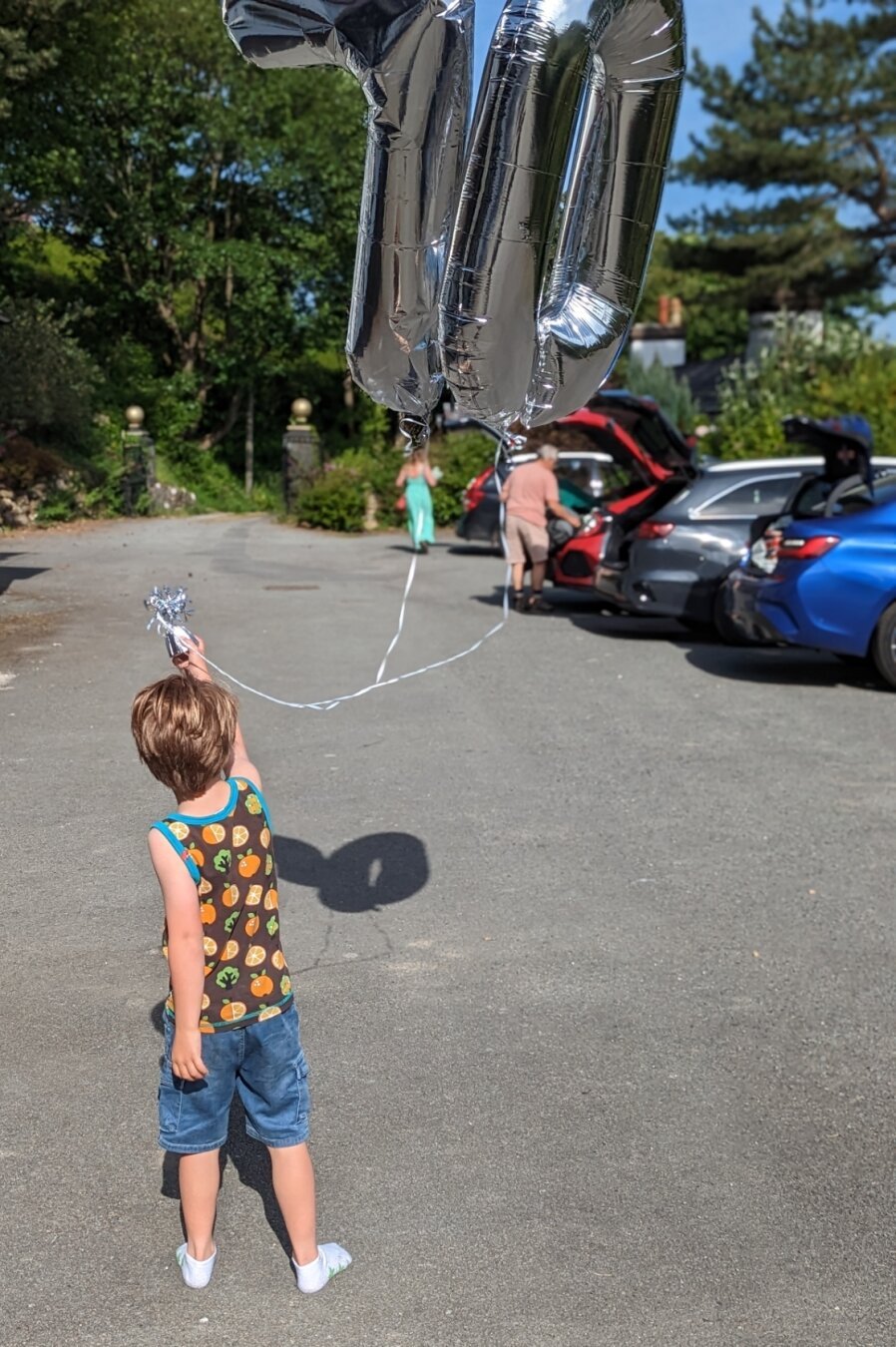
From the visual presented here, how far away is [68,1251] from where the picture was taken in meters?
3.46

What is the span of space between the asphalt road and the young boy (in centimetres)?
23

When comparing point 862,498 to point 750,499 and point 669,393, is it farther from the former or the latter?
point 669,393

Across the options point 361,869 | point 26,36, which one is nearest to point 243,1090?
point 361,869

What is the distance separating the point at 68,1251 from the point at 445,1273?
0.91 m

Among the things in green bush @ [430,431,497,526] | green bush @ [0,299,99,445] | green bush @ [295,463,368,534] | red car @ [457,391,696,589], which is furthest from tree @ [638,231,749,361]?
red car @ [457,391,696,589]

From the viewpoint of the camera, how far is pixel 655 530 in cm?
1348

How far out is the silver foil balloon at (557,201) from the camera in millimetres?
4039

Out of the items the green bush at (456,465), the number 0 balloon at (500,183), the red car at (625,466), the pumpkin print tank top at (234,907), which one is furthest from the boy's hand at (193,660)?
the green bush at (456,465)

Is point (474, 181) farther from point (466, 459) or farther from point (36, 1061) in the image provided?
point (466, 459)

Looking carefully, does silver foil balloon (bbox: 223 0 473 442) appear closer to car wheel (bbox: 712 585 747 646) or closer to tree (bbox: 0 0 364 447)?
car wheel (bbox: 712 585 747 646)

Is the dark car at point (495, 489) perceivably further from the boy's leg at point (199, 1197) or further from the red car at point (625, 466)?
the boy's leg at point (199, 1197)

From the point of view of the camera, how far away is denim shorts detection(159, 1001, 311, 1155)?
10.6 ft

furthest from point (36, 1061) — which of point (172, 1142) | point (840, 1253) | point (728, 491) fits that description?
point (728, 491)

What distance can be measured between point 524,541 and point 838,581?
4624mm
